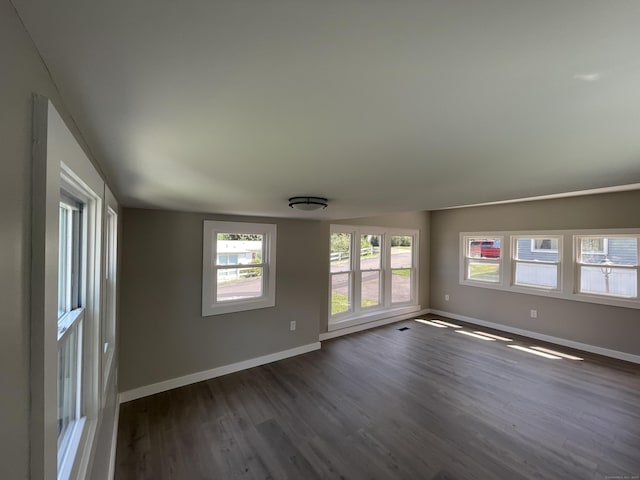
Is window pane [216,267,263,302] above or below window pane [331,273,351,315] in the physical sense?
above

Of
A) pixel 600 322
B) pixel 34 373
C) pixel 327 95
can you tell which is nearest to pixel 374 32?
pixel 327 95

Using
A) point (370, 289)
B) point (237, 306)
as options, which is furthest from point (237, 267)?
point (370, 289)

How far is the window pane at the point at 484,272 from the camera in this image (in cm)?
541

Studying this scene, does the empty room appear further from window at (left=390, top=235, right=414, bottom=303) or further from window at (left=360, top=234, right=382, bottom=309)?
window at (left=390, top=235, right=414, bottom=303)

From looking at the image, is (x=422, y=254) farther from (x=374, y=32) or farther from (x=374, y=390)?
(x=374, y=32)

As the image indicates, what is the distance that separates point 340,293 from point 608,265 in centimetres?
415

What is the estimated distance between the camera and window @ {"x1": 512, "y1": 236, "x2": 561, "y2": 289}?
466 cm

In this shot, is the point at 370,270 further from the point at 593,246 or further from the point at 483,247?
the point at 593,246

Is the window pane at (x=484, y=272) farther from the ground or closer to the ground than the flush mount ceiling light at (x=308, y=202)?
closer to the ground

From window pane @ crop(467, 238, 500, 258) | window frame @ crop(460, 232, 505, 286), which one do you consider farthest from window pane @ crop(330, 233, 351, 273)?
window pane @ crop(467, 238, 500, 258)

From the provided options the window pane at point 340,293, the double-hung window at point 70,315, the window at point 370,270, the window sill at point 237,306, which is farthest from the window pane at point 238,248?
the double-hung window at point 70,315

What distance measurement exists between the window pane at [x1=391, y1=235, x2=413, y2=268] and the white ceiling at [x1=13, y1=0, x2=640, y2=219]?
4.63 meters

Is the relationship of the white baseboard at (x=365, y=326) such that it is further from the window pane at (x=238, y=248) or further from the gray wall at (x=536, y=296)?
the window pane at (x=238, y=248)

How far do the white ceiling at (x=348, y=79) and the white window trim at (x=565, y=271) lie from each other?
13.2 feet
